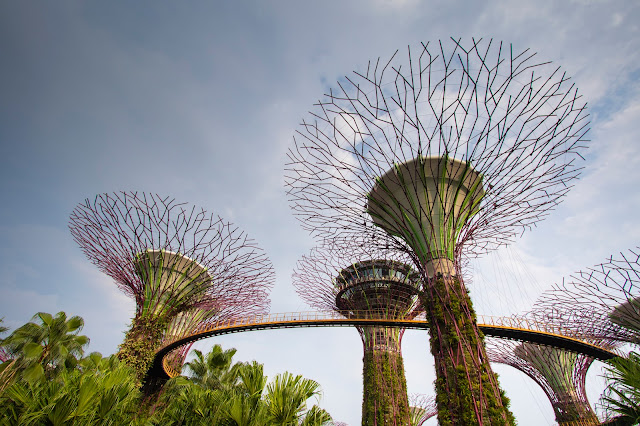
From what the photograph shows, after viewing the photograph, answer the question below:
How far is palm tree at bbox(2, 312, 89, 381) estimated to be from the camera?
1236 cm

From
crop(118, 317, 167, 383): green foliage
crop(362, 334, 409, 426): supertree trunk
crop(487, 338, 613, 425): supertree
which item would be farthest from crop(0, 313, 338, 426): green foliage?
crop(487, 338, 613, 425): supertree

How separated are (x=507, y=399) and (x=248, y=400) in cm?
819

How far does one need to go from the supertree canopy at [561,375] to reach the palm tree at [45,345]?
28.8m

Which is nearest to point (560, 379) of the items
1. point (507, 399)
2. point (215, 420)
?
point (507, 399)

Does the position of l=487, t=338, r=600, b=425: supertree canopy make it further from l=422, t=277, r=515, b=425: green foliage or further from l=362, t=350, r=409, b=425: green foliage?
l=422, t=277, r=515, b=425: green foliage

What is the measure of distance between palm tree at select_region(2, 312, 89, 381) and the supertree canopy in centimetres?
2883

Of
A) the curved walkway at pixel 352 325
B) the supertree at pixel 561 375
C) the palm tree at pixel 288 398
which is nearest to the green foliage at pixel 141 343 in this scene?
the curved walkway at pixel 352 325

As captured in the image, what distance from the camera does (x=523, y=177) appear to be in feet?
43.8

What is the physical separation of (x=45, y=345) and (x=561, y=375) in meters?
33.8

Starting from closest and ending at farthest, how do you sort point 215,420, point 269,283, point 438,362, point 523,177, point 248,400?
point 248,400 < point 215,420 < point 438,362 < point 523,177 < point 269,283

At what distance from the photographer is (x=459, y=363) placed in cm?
1109

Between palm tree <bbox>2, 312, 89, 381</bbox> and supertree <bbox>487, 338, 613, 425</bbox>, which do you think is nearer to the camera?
palm tree <bbox>2, 312, 89, 381</bbox>

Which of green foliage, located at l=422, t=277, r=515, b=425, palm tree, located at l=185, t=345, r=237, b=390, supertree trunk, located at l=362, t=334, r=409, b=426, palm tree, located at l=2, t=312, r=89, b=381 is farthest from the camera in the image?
supertree trunk, located at l=362, t=334, r=409, b=426

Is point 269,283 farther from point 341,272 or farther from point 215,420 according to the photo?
point 215,420
